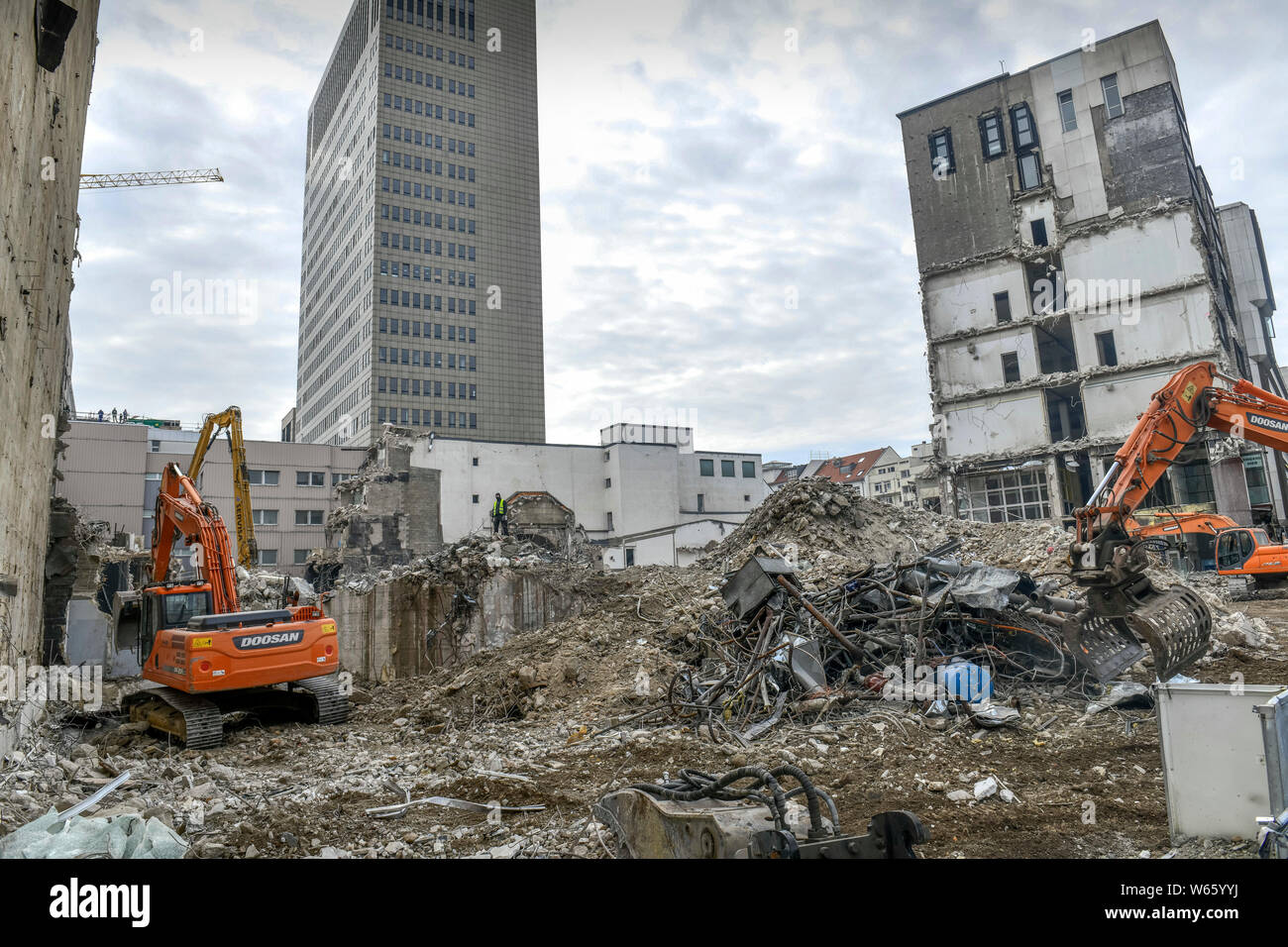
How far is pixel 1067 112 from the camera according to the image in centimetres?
3266

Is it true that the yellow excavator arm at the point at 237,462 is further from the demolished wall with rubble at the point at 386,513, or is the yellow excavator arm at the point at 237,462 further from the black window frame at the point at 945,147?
the black window frame at the point at 945,147

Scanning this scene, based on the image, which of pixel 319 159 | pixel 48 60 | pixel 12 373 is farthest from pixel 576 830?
pixel 319 159

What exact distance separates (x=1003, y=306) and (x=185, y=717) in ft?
112

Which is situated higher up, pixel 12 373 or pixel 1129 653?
pixel 12 373

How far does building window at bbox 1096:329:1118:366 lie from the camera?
30.9m

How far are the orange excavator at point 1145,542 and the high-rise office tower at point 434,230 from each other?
5984 cm

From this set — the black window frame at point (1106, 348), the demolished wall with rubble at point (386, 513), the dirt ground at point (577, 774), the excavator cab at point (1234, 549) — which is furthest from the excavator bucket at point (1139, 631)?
the demolished wall with rubble at point (386, 513)

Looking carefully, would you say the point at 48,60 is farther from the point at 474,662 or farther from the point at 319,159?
the point at 319,159

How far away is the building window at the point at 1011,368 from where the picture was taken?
32.7 meters

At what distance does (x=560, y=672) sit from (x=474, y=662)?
335 cm
